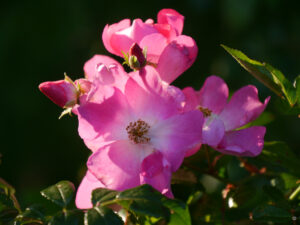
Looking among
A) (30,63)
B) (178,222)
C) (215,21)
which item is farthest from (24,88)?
(178,222)

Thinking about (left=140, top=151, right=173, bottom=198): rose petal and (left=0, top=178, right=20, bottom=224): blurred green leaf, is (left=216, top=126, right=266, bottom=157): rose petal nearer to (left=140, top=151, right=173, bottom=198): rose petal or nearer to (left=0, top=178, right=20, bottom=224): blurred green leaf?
(left=140, top=151, right=173, bottom=198): rose petal

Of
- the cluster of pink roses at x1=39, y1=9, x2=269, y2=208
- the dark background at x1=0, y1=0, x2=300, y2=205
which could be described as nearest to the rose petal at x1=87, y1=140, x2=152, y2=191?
the cluster of pink roses at x1=39, y1=9, x2=269, y2=208

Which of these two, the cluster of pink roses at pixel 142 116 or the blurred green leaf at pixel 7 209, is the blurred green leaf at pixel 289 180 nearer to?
the cluster of pink roses at pixel 142 116

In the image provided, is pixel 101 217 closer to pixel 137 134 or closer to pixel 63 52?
pixel 137 134

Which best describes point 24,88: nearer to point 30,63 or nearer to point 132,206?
point 30,63

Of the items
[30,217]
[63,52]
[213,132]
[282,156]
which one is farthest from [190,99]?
[63,52]

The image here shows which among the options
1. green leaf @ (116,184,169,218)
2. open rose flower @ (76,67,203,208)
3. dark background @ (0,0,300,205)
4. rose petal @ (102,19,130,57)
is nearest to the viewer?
green leaf @ (116,184,169,218)

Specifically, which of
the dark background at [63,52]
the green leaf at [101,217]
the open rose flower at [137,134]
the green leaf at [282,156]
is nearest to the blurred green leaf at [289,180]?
the green leaf at [282,156]

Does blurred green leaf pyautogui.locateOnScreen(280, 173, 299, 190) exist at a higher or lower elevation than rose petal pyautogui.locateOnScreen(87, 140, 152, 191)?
lower
